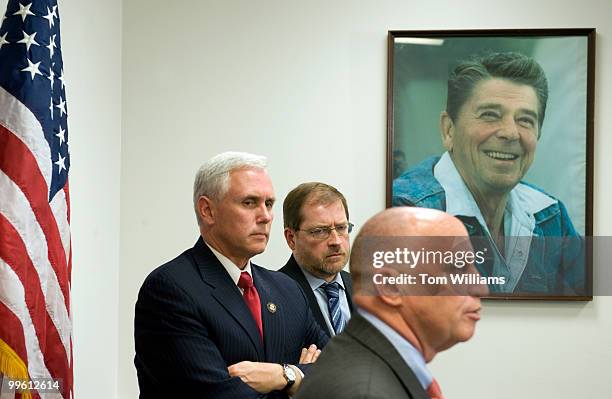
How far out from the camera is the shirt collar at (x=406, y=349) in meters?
1.71

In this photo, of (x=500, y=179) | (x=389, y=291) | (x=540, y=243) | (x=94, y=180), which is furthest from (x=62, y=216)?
(x=540, y=243)

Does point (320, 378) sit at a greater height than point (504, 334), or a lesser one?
greater

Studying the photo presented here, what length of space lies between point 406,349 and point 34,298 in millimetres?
1630

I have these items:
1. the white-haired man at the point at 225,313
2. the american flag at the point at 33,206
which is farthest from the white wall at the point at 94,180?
the white-haired man at the point at 225,313

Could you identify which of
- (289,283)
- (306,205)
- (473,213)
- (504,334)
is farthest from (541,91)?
(289,283)

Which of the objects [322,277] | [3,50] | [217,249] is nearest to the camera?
[217,249]

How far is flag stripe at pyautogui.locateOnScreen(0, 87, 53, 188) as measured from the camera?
2.93 m

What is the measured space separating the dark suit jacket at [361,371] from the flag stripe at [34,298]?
1496 millimetres

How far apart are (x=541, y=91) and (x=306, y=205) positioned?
1.86 metres

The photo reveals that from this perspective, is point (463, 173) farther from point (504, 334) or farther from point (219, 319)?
point (219, 319)

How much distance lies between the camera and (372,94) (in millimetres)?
4664

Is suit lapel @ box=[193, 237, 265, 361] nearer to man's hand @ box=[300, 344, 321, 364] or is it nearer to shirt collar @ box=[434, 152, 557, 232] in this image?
man's hand @ box=[300, 344, 321, 364]

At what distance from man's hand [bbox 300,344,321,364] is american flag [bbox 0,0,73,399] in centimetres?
88

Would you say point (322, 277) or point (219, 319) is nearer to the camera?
point (219, 319)
